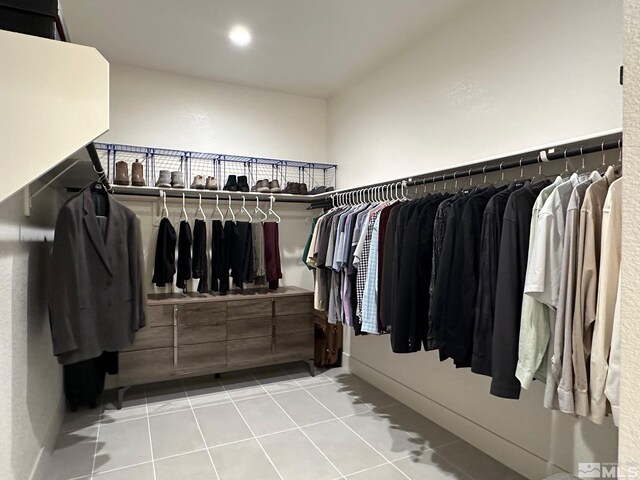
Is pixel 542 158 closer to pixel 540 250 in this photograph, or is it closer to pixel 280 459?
pixel 540 250

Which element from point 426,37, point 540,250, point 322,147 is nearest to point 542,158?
point 540,250

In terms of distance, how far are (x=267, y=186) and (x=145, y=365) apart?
74.0 inches

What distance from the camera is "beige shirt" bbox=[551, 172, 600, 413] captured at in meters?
1.38

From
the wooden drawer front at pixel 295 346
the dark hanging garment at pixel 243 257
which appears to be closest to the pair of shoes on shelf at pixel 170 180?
the dark hanging garment at pixel 243 257

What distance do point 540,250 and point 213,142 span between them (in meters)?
3.13

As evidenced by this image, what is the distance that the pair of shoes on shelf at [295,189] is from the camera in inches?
150

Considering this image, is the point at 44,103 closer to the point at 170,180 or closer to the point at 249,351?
the point at 170,180

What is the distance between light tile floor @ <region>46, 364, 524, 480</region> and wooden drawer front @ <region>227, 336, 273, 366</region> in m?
0.24

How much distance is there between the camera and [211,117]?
375cm

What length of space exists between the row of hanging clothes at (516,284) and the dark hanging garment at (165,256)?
1838 mm

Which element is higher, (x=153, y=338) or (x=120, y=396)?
(x=153, y=338)

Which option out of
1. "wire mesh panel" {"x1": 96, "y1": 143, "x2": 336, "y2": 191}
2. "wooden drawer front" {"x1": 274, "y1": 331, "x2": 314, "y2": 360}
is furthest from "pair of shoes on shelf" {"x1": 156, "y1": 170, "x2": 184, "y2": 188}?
"wooden drawer front" {"x1": 274, "y1": 331, "x2": 314, "y2": 360}

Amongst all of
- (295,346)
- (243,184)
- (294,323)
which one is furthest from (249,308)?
(243,184)

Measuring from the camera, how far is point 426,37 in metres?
2.81
